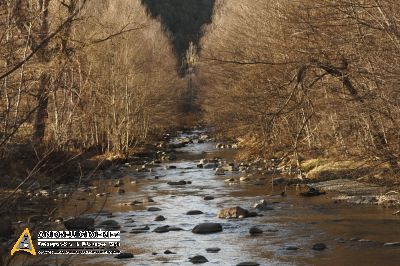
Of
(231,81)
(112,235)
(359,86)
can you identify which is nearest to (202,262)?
(112,235)

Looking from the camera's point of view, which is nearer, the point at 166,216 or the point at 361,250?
the point at 361,250

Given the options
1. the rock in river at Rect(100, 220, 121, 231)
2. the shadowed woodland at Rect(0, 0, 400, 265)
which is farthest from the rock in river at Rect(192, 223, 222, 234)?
the rock in river at Rect(100, 220, 121, 231)

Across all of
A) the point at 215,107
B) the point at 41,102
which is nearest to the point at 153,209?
the point at 41,102

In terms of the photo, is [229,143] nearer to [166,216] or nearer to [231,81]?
[231,81]

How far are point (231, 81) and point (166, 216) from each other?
14194 mm

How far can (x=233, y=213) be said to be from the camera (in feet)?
47.6

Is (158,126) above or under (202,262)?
above

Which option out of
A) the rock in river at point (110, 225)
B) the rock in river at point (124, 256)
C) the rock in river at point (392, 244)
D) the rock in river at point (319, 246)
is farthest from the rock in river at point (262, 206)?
the rock in river at point (124, 256)

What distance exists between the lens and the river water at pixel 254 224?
1037 cm

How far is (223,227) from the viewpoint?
1334cm

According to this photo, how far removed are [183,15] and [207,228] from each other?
100485 mm

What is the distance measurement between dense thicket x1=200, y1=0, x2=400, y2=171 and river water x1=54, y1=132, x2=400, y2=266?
151cm

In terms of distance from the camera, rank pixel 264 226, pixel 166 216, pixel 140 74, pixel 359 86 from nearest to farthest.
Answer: pixel 264 226, pixel 359 86, pixel 166 216, pixel 140 74

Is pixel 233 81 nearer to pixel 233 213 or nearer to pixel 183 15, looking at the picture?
pixel 233 213
